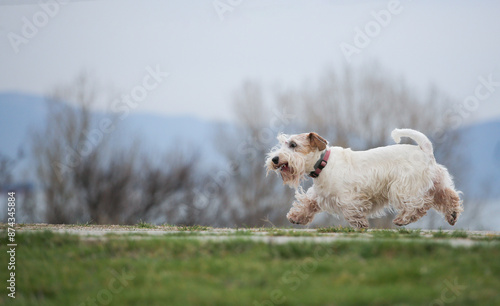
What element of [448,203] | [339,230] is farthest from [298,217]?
[448,203]

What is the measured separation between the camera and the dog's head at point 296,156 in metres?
11.1

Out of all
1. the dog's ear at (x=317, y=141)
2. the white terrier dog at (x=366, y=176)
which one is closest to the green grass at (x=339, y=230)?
the white terrier dog at (x=366, y=176)

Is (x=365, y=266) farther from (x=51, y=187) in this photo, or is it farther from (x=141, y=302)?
(x=51, y=187)

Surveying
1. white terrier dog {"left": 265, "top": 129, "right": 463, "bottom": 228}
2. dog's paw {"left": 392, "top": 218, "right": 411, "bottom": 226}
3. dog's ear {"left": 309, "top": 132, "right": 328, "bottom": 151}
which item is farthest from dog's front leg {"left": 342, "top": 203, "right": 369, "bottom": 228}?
dog's ear {"left": 309, "top": 132, "right": 328, "bottom": 151}

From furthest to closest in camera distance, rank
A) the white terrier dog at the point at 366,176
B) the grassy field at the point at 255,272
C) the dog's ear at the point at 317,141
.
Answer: the dog's ear at the point at 317,141
the white terrier dog at the point at 366,176
the grassy field at the point at 255,272

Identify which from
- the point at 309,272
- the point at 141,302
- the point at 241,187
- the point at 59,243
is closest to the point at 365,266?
the point at 309,272

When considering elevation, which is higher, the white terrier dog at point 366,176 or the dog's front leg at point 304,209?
the white terrier dog at point 366,176

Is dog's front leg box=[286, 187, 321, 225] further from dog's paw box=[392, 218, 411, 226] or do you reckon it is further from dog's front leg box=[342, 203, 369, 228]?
dog's paw box=[392, 218, 411, 226]

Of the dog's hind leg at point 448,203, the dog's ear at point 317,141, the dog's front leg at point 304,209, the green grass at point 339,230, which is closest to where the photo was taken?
the green grass at point 339,230

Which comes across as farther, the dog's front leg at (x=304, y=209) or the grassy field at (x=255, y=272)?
the dog's front leg at (x=304, y=209)

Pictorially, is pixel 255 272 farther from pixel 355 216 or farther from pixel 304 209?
pixel 304 209

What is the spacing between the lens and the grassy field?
5824 millimetres

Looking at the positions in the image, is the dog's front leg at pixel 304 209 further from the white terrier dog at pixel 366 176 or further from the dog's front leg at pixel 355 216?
the dog's front leg at pixel 355 216

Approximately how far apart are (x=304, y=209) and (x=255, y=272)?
534 cm
